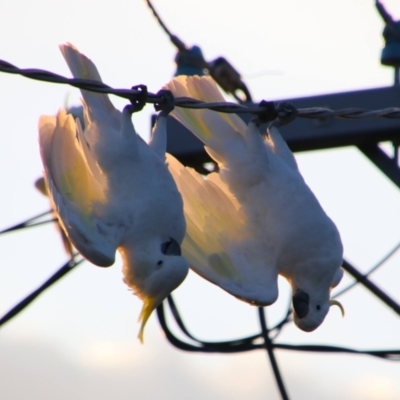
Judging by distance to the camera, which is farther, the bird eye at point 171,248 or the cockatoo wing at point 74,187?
the bird eye at point 171,248

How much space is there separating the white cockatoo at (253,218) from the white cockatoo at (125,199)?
235 millimetres

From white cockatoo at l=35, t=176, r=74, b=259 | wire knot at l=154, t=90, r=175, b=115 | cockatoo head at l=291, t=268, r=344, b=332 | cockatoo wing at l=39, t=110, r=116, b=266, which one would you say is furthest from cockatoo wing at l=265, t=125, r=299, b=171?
white cockatoo at l=35, t=176, r=74, b=259

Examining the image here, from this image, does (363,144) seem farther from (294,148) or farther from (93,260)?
(93,260)

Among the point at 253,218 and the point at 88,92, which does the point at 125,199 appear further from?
the point at 253,218

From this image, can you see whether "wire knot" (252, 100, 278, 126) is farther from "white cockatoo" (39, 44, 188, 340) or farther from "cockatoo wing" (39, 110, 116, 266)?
"cockatoo wing" (39, 110, 116, 266)

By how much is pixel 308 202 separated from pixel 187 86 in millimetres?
501

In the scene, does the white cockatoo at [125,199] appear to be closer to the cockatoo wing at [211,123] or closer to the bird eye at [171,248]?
the bird eye at [171,248]

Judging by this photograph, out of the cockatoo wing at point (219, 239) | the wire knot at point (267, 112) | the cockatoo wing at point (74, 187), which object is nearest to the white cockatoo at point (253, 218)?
the cockatoo wing at point (219, 239)

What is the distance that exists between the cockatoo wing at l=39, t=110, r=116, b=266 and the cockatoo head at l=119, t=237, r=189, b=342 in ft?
0.38

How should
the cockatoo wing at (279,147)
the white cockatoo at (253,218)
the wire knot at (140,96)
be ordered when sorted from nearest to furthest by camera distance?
the wire knot at (140,96), the white cockatoo at (253,218), the cockatoo wing at (279,147)

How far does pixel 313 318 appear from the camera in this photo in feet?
14.9

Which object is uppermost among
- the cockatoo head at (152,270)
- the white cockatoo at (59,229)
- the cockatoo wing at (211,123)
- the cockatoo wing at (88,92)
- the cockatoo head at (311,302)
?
the cockatoo wing at (88,92)

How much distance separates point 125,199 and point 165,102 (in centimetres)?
29

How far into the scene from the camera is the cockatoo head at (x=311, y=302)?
455 centimetres
